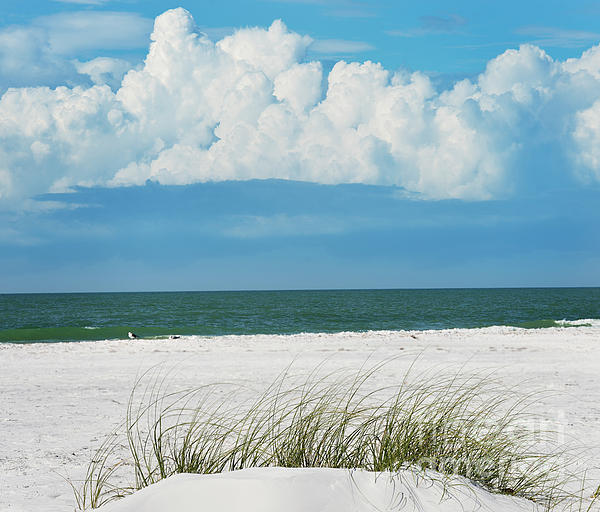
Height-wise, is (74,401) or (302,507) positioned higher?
(302,507)

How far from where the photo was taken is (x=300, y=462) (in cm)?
387

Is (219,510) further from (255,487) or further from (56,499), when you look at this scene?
(56,499)

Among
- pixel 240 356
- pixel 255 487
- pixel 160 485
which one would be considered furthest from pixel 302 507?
pixel 240 356

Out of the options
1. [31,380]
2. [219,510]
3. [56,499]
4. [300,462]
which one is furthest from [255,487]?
[31,380]

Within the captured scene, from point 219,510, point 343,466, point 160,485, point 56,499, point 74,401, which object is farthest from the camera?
point 74,401

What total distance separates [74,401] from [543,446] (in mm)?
6842

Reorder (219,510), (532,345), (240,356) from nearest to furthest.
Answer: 1. (219,510)
2. (240,356)
3. (532,345)

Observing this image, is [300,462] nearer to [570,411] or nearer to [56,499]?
[56,499]

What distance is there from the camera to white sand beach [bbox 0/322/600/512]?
6.01 metres

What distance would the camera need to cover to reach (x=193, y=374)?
12.9 m

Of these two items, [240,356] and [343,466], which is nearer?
[343,466]

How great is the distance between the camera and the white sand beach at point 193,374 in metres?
6.01

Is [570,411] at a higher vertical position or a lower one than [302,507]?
lower

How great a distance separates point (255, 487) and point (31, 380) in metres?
10.6
